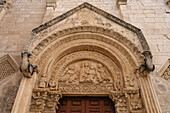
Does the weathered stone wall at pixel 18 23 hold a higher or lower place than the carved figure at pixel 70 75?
higher

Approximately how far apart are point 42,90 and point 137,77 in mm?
2993

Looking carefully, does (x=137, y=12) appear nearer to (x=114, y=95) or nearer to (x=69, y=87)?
(x=114, y=95)

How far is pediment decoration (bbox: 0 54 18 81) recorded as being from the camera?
4.99m

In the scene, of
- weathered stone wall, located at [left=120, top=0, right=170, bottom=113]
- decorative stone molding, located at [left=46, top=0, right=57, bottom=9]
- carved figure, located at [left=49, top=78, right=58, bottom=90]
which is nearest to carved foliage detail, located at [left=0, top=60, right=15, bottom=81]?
Answer: carved figure, located at [left=49, top=78, right=58, bottom=90]

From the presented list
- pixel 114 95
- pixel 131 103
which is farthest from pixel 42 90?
pixel 131 103

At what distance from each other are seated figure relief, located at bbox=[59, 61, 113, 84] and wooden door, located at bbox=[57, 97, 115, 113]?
62 centimetres

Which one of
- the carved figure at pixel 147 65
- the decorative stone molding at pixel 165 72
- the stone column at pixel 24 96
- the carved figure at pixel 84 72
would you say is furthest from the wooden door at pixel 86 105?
the decorative stone molding at pixel 165 72

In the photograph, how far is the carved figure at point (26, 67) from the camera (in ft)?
12.7

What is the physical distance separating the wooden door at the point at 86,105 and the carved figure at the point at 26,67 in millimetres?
1506

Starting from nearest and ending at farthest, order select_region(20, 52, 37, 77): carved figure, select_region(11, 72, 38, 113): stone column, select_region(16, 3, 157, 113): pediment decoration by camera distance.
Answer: select_region(11, 72, 38, 113): stone column
select_region(20, 52, 37, 77): carved figure
select_region(16, 3, 157, 113): pediment decoration

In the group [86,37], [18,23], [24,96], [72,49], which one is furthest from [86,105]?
[18,23]

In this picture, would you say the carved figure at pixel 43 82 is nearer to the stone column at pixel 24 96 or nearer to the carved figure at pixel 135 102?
the stone column at pixel 24 96

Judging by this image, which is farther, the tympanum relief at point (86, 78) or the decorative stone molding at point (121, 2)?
the decorative stone molding at point (121, 2)

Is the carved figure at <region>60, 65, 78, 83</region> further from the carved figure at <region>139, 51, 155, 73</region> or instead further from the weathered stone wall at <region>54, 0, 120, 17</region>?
the weathered stone wall at <region>54, 0, 120, 17</region>
